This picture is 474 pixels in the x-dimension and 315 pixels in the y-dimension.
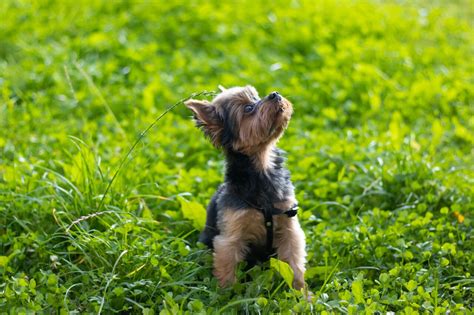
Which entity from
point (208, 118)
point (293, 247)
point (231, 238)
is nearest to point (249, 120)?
point (208, 118)

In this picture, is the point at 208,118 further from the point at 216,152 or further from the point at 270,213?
the point at 216,152

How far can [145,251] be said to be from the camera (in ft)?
15.7

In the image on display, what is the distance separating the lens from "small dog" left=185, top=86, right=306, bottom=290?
466 centimetres

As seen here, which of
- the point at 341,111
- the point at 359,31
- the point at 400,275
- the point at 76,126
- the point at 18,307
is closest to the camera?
the point at 18,307

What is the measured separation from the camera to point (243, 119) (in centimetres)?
473

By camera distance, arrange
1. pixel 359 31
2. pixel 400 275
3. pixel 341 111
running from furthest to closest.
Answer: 1. pixel 359 31
2. pixel 341 111
3. pixel 400 275

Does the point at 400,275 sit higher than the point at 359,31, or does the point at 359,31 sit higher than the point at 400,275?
the point at 359,31

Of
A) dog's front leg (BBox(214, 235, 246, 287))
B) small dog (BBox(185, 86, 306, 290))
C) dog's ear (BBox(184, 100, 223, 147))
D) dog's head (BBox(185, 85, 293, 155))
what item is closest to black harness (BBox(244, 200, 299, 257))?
small dog (BBox(185, 86, 306, 290))

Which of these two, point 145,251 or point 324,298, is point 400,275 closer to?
point 324,298

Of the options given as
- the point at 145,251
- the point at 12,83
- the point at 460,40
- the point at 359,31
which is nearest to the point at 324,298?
the point at 145,251

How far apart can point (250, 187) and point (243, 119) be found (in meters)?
0.47

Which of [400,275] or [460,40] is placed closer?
[400,275]

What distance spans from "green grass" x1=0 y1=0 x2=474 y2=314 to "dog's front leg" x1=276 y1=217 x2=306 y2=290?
0.17 meters

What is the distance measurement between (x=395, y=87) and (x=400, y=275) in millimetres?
4033
